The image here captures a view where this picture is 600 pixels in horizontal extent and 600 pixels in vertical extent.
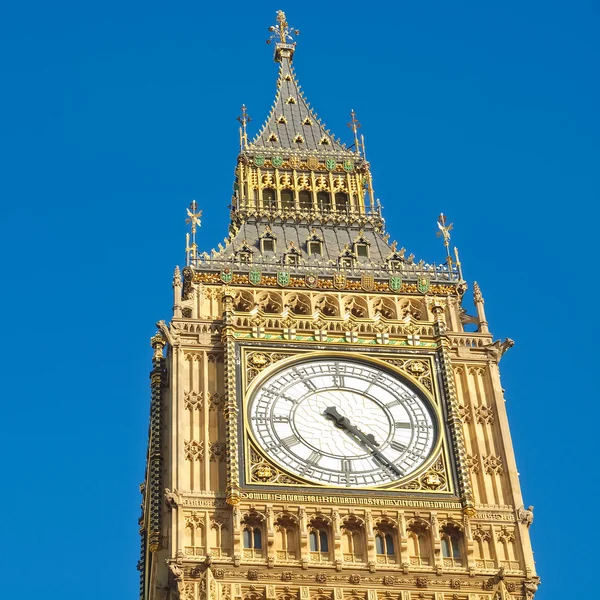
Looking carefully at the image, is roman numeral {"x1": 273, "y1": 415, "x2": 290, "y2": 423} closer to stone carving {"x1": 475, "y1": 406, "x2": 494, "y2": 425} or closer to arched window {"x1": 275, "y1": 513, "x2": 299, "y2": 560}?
arched window {"x1": 275, "y1": 513, "x2": 299, "y2": 560}

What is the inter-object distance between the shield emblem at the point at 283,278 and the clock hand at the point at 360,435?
4327 mm

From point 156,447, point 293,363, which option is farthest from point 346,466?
point 156,447

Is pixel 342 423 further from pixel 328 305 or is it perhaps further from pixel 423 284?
pixel 423 284

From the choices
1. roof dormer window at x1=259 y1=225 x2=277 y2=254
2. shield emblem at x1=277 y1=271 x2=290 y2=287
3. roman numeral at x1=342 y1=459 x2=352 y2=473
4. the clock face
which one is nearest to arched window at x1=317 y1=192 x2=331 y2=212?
roof dormer window at x1=259 y1=225 x2=277 y2=254

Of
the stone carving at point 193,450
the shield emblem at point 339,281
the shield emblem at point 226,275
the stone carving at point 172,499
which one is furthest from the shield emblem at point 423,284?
the stone carving at point 172,499

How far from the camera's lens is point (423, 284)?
145 ft

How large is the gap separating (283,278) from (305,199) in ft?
17.4

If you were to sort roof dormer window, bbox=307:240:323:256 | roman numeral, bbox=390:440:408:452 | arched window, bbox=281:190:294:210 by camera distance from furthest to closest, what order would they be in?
1. arched window, bbox=281:190:294:210
2. roof dormer window, bbox=307:240:323:256
3. roman numeral, bbox=390:440:408:452

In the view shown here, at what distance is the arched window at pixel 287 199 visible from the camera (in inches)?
1883

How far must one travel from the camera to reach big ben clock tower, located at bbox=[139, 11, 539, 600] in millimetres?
37250

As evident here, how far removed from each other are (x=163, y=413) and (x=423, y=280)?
22.4 feet

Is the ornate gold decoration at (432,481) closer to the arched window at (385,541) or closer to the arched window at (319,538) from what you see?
the arched window at (385,541)

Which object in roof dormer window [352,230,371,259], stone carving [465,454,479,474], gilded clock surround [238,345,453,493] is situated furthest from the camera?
roof dormer window [352,230,371,259]

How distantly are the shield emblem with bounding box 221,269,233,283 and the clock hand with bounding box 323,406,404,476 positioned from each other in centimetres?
471
